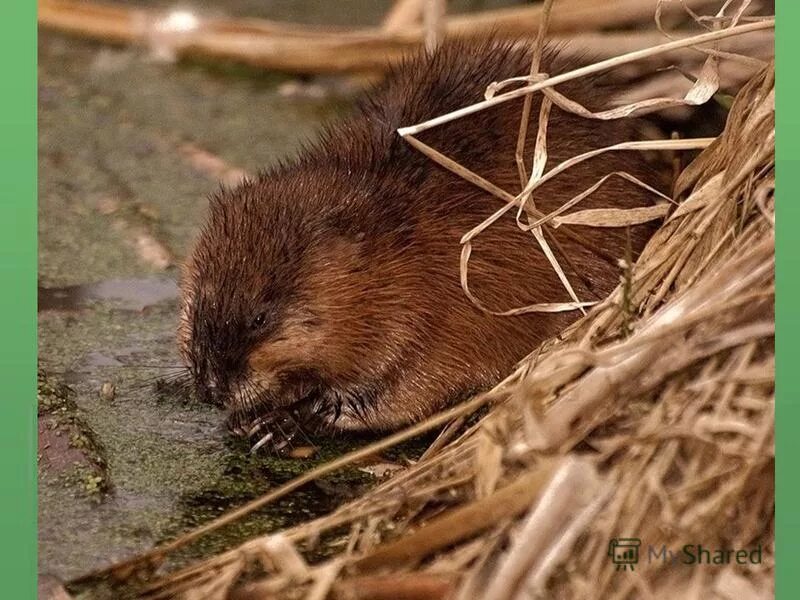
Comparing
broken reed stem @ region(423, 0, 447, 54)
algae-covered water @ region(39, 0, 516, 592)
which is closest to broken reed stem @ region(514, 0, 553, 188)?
algae-covered water @ region(39, 0, 516, 592)

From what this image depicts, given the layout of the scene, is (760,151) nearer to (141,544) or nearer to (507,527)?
(507,527)

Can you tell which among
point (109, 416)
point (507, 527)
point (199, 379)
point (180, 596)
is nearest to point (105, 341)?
point (109, 416)

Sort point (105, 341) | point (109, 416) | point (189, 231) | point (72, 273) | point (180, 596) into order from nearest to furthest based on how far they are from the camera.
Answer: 1. point (180, 596)
2. point (109, 416)
3. point (105, 341)
4. point (72, 273)
5. point (189, 231)

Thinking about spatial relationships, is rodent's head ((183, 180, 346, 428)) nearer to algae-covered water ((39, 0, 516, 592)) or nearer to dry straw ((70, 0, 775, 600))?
algae-covered water ((39, 0, 516, 592))

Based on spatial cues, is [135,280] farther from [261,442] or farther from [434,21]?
[434,21]

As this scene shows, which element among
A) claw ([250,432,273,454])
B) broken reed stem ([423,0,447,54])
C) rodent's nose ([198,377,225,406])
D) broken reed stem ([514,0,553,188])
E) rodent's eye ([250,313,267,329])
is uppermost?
broken reed stem ([423,0,447,54])

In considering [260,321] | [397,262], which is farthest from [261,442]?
[397,262]
